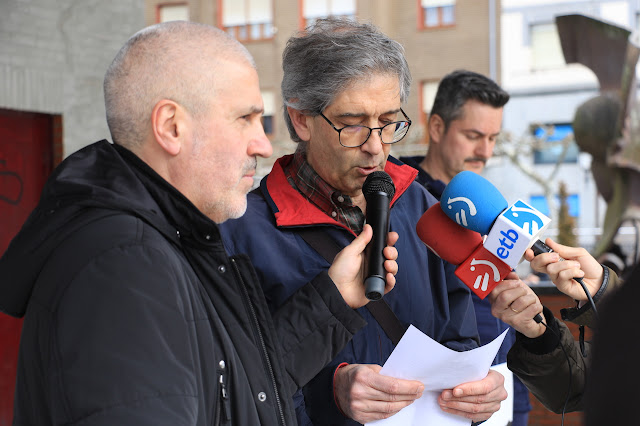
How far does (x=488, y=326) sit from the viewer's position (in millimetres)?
3600

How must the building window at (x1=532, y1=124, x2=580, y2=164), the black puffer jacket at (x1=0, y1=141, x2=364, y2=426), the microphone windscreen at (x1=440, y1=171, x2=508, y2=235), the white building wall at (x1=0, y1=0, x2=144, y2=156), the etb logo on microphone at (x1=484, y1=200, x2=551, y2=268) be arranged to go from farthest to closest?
the building window at (x1=532, y1=124, x2=580, y2=164) < the white building wall at (x1=0, y1=0, x2=144, y2=156) < the microphone windscreen at (x1=440, y1=171, x2=508, y2=235) < the etb logo on microphone at (x1=484, y1=200, x2=551, y2=268) < the black puffer jacket at (x1=0, y1=141, x2=364, y2=426)

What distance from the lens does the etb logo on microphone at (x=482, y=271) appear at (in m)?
2.32

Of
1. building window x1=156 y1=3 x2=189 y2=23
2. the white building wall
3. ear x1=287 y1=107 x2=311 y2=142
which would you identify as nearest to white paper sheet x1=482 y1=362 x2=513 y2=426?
ear x1=287 y1=107 x2=311 y2=142

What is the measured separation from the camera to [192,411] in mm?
1483

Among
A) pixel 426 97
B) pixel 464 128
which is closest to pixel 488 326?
pixel 464 128

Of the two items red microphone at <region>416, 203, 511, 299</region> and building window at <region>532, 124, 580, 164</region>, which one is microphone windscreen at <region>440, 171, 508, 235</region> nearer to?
red microphone at <region>416, 203, 511, 299</region>

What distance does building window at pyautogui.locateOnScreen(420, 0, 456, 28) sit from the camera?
2572 cm

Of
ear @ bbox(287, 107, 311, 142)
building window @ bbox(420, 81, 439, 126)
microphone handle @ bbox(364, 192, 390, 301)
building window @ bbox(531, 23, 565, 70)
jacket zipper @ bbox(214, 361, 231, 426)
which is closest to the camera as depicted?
jacket zipper @ bbox(214, 361, 231, 426)

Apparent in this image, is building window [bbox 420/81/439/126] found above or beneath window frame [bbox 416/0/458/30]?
beneath

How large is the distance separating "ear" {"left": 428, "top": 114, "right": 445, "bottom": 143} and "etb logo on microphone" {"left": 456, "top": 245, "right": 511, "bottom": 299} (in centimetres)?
197

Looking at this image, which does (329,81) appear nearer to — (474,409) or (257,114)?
(257,114)

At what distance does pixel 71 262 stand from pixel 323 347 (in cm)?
80

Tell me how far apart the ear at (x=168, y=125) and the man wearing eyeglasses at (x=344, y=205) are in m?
0.69

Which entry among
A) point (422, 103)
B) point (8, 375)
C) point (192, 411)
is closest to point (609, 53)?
point (422, 103)
